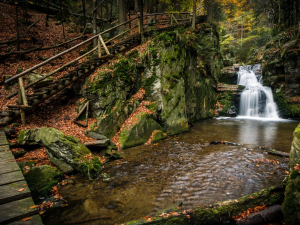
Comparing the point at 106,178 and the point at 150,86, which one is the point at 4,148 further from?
the point at 150,86

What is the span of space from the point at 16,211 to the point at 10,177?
1.39 meters

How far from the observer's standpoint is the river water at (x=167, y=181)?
4.01 meters

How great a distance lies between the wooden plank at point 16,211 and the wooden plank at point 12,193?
11cm

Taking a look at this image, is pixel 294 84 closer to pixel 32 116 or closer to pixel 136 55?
pixel 136 55

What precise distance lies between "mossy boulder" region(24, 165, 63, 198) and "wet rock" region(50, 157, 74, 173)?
345 mm

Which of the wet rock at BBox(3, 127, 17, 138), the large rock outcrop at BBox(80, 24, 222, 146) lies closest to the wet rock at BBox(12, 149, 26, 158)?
the wet rock at BBox(3, 127, 17, 138)

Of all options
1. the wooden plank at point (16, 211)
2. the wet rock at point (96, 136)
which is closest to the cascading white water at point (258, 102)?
the wet rock at point (96, 136)

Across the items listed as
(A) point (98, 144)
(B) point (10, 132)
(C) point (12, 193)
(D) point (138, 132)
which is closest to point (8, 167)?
(C) point (12, 193)

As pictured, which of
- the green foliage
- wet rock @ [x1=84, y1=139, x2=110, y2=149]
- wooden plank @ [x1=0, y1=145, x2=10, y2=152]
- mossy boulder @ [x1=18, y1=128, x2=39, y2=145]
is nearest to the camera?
wooden plank @ [x1=0, y1=145, x2=10, y2=152]

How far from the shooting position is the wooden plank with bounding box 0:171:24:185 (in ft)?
11.4

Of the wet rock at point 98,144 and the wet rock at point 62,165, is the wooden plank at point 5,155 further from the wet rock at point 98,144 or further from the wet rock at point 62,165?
the wet rock at point 98,144

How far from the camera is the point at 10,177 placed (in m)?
3.66

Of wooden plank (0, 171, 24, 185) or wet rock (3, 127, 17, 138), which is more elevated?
wet rock (3, 127, 17, 138)

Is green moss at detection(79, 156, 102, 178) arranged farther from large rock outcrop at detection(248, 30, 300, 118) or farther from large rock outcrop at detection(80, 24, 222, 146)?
large rock outcrop at detection(248, 30, 300, 118)
